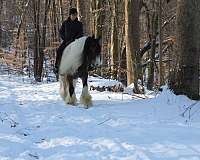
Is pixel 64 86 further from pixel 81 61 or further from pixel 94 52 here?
pixel 94 52

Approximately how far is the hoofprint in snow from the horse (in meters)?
0.30

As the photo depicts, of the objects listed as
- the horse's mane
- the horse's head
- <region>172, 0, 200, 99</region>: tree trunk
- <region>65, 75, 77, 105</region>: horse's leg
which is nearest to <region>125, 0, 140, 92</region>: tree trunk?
<region>65, 75, 77, 105</region>: horse's leg

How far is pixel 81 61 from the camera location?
1132cm

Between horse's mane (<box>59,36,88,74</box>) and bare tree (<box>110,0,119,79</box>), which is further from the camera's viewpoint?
bare tree (<box>110,0,119,79</box>)

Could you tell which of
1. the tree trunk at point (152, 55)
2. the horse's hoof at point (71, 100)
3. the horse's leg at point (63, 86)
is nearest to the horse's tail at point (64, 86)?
the horse's leg at point (63, 86)

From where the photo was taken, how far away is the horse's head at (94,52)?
11258mm

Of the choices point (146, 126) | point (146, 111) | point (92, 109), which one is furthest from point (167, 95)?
point (146, 126)

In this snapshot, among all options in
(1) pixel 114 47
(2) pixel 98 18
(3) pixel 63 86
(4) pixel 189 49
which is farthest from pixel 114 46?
(4) pixel 189 49

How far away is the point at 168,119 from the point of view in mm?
8984

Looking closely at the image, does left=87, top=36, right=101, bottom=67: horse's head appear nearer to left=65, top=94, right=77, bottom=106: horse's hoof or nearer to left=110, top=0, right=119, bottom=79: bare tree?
left=65, top=94, right=77, bottom=106: horse's hoof

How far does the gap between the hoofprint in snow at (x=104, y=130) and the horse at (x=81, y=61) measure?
0.99 feet

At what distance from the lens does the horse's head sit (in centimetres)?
1126

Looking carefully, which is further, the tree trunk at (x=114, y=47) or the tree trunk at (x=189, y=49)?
the tree trunk at (x=114, y=47)

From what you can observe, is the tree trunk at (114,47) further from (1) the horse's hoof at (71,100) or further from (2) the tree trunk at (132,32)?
(1) the horse's hoof at (71,100)
